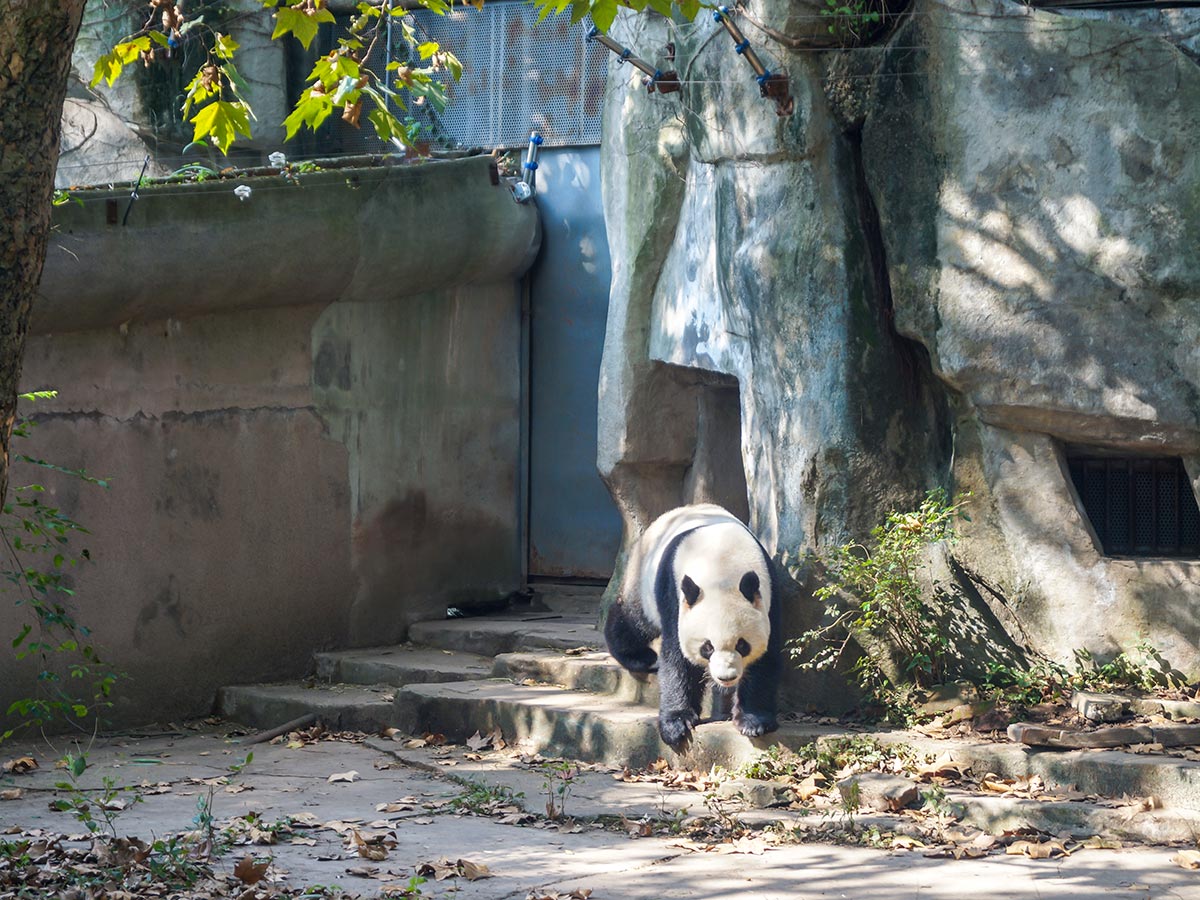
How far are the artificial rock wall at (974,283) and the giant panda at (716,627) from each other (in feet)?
1.45

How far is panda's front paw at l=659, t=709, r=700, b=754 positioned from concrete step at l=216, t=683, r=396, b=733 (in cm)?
200

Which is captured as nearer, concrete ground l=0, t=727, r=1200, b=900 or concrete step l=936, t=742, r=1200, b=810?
concrete ground l=0, t=727, r=1200, b=900

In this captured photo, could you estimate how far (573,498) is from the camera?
1128 centimetres

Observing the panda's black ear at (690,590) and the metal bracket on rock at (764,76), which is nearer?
the panda's black ear at (690,590)

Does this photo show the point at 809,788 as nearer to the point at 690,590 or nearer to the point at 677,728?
the point at 677,728

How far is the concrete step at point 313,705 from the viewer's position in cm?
866

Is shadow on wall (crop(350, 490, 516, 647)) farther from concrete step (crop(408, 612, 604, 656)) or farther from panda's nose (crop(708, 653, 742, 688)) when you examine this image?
panda's nose (crop(708, 653, 742, 688))

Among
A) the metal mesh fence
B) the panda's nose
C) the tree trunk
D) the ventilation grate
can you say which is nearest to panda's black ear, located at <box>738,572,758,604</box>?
the panda's nose

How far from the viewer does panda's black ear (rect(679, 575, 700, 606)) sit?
7348 millimetres

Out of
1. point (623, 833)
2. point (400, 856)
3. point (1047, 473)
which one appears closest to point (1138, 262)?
point (1047, 473)

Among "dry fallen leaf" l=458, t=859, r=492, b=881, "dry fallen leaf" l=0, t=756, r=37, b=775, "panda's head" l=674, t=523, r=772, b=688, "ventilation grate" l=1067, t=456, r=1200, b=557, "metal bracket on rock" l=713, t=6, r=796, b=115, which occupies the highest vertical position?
"metal bracket on rock" l=713, t=6, r=796, b=115

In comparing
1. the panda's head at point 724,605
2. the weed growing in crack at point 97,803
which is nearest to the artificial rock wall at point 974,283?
the panda's head at point 724,605

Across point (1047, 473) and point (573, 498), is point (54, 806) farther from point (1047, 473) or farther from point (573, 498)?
point (573, 498)

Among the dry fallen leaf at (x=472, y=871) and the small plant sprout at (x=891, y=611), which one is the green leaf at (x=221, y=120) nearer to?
the dry fallen leaf at (x=472, y=871)
